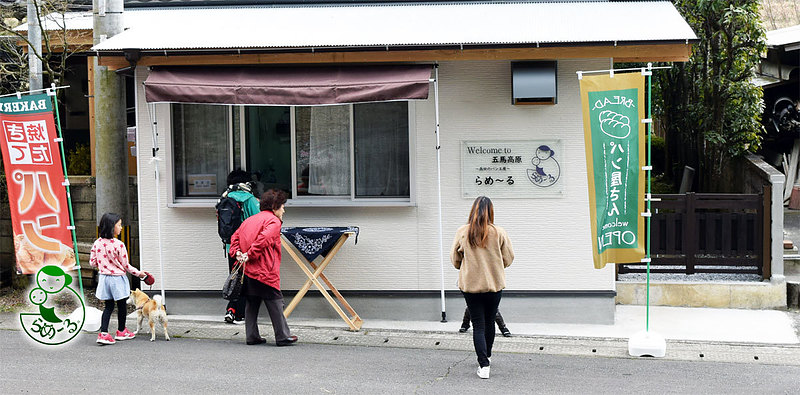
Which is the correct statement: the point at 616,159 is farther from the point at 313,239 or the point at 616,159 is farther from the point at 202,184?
the point at 202,184

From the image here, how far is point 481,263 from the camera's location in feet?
24.7

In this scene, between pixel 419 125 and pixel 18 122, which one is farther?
pixel 419 125

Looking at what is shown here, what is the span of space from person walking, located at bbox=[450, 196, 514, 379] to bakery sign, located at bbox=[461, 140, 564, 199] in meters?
2.37

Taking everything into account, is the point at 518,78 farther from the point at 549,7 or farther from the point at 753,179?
the point at 753,179

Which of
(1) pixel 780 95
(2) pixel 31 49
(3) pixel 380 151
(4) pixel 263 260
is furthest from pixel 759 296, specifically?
(2) pixel 31 49

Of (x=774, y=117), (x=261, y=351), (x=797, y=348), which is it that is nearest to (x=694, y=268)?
(x=797, y=348)

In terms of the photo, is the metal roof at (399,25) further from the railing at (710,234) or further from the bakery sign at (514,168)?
the railing at (710,234)

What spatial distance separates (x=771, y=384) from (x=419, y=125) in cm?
455

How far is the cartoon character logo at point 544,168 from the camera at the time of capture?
9875 mm

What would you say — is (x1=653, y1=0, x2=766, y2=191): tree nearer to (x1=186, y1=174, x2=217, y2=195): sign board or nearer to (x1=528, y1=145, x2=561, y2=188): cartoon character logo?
(x1=528, y1=145, x2=561, y2=188): cartoon character logo

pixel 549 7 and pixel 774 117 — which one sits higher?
pixel 549 7

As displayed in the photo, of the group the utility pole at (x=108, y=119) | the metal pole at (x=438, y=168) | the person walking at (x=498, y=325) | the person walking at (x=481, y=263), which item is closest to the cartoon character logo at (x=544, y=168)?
the metal pole at (x=438, y=168)

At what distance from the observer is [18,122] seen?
9234mm

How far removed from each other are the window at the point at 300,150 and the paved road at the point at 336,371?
2.15 m
